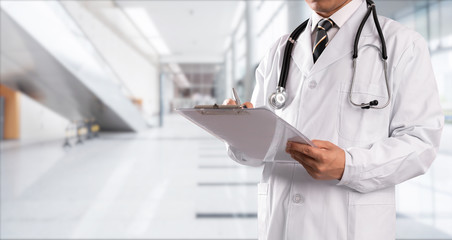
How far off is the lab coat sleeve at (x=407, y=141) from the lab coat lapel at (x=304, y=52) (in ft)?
0.84

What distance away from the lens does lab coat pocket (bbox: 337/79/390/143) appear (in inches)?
35.5

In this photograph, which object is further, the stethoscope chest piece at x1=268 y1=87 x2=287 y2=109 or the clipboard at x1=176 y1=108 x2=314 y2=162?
the stethoscope chest piece at x1=268 y1=87 x2=287 y2=109

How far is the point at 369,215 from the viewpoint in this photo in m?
0.91

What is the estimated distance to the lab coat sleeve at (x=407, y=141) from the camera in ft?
2.72

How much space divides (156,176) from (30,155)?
4.12 m

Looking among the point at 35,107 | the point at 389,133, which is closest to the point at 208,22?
the point at 35,107

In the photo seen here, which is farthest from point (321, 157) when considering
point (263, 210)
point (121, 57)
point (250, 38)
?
point (121, 57)

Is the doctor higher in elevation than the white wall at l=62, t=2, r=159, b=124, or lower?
lower

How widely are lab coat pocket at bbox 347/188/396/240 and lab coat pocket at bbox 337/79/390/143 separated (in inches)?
6.4

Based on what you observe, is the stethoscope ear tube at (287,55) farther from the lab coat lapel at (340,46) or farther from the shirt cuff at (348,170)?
the shirt cuff at (348,170)

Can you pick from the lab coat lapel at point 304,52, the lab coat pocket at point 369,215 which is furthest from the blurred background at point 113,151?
the lab coat pocket at point 369,215

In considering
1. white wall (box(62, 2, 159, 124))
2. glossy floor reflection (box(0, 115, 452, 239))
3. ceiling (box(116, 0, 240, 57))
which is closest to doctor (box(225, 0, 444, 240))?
glossy floor reflection (box(0, 115, 452, 239))

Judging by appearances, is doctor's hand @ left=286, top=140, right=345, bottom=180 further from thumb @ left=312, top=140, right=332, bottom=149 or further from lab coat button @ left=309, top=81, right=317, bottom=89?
lab coat button @ left=309, top=81, right=317, bottom=89

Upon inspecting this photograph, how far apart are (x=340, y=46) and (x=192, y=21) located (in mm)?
16599
